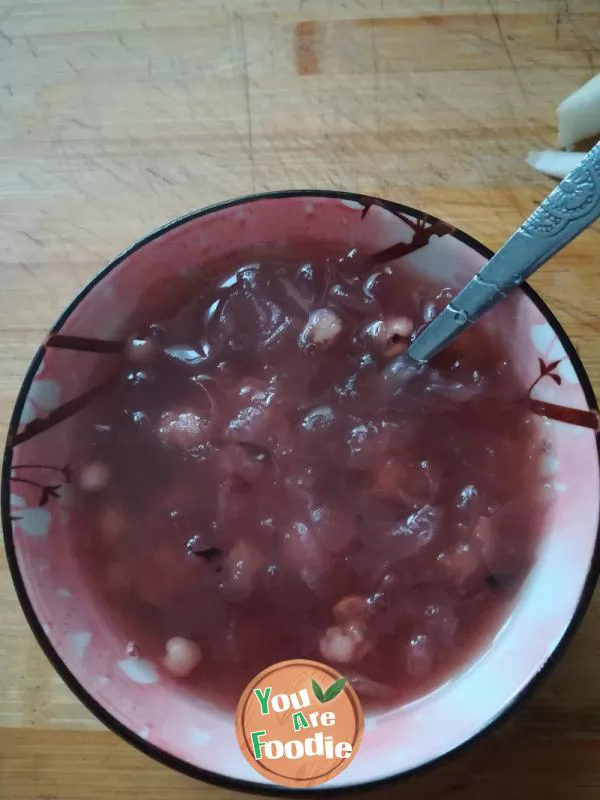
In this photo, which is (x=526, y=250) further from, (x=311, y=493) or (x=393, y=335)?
(x=311, y=493)

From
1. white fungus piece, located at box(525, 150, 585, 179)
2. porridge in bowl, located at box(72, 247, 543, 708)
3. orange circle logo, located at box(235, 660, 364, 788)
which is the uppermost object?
white fungus piece, located at box(525, 150, 585, 179)

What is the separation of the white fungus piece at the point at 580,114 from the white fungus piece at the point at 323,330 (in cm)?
45

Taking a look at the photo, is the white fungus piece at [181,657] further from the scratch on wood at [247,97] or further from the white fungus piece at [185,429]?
the scratch on wood at [247,97]

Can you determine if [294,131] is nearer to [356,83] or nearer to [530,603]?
[356,83]

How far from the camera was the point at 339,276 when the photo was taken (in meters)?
0.94

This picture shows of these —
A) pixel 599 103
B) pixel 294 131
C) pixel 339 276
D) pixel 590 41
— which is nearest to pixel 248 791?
pixel 339 276

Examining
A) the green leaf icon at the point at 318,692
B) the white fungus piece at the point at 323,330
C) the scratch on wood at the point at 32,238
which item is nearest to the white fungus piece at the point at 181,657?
the green leaf icon at the point at 318,692

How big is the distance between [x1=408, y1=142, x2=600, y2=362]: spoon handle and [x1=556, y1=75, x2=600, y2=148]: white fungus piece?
0.33 m

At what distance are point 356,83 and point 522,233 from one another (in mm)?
467

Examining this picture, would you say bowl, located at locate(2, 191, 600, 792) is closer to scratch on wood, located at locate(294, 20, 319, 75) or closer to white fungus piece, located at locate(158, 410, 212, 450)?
white fungus piece, located at locate(158, 410, 212, 450)

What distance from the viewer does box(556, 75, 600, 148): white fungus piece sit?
40.8 inches

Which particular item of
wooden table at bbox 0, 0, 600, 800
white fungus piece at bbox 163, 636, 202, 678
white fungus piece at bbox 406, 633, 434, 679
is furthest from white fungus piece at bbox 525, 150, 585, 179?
white fungus piece at bbox 163, 636, 202, 678

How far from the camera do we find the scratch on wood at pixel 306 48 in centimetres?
112

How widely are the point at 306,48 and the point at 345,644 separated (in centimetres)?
83
